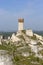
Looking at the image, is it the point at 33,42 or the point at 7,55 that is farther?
the point at 33,42

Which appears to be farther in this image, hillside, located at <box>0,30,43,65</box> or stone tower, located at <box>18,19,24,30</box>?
stone tower, located at <box>18,19,24,30</box>

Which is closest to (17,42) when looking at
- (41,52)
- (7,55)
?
(41,52)

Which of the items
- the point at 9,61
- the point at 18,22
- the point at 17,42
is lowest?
the point at 17,42

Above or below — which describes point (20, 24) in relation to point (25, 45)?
above

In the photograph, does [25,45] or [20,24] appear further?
[20,24]

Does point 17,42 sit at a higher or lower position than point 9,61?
lower

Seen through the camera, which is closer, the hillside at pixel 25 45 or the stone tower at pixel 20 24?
the hillside at pixel 25 45

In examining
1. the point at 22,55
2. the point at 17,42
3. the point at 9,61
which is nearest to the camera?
the point at 9,61

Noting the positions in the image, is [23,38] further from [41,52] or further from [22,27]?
[41,52]

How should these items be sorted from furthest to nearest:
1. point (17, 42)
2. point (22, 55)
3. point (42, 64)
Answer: point (17, 42) → point (22, 55) → point (42, 64)

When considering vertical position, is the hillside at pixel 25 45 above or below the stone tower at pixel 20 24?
below

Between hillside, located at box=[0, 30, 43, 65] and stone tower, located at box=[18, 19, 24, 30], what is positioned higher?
stone tower, located at box=[18, 19, 24, 30]
